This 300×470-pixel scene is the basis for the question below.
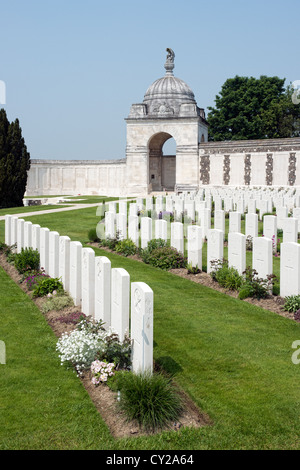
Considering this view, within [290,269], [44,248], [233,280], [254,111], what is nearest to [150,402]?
[290,269]

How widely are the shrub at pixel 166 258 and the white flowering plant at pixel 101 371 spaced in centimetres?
694

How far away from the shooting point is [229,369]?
6945 millimetres

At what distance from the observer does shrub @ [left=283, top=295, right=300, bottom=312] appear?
9492 millimetres

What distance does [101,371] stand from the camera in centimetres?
662

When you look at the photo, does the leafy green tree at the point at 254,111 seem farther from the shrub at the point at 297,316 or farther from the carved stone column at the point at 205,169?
the shrub at the point at 297,316

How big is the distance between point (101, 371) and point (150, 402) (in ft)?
3.96

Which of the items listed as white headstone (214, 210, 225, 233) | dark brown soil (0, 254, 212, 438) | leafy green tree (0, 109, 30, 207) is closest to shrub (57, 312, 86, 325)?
dark brown soil (0, 254, 212, 438)

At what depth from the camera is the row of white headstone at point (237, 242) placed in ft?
32.6

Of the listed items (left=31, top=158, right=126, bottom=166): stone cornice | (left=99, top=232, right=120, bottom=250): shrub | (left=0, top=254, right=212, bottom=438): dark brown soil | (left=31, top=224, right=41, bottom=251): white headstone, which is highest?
(left=31, top=158, right=126, bottom=166): stone cornice

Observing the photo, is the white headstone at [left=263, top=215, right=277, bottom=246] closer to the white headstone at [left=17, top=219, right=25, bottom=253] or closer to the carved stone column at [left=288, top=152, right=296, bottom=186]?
the white headstone at [left=17, top=219, right=25, bottom=253]

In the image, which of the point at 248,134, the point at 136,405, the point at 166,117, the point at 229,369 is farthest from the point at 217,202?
the point at 248,134

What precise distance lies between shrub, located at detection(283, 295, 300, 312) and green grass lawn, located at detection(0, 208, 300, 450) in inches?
18.2

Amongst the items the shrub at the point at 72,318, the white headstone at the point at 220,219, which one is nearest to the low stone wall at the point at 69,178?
the white headstone at the point at 220,219
